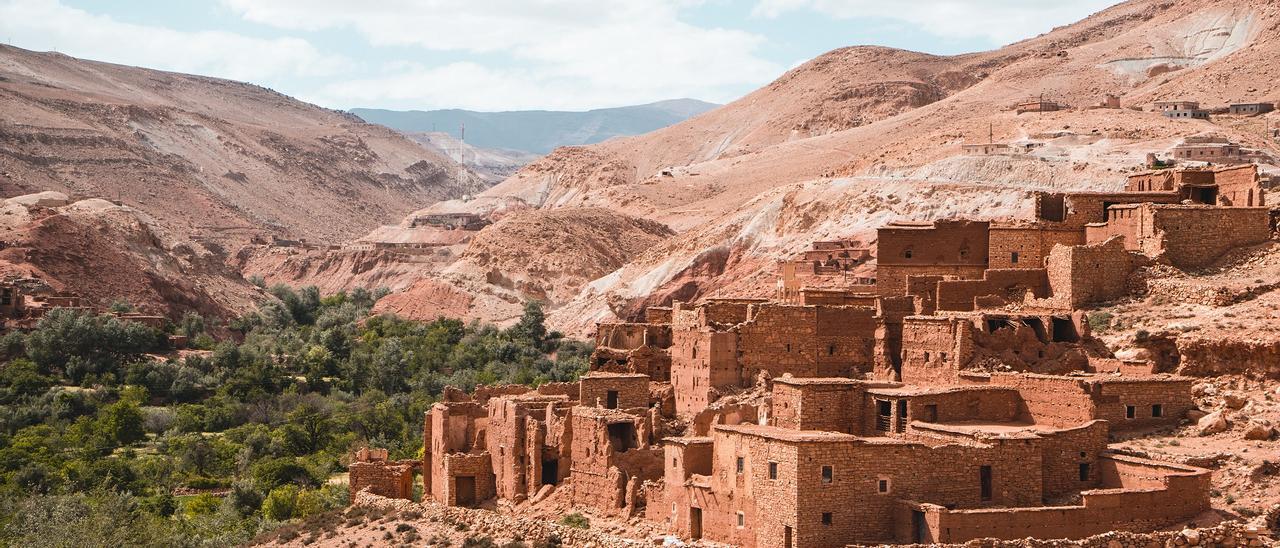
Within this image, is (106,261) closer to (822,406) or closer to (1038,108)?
(1038,108)

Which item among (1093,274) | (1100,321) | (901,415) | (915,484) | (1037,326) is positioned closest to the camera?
(915,484)

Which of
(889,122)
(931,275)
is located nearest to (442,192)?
(889,122)

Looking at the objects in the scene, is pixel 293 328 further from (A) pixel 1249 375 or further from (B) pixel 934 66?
(B) pixel 934 66

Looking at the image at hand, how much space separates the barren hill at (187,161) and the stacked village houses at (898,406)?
3218 inches

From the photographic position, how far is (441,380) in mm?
56312

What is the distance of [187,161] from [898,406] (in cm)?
12622

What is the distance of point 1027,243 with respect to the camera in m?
32.1

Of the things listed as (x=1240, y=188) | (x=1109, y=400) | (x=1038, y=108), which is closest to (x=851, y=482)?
(x=1109, y=400)

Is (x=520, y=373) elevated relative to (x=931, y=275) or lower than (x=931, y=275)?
lower

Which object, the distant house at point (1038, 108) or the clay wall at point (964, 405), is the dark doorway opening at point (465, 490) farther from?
the distant house at point (1038, 108)

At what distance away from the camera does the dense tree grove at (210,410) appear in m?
38.1

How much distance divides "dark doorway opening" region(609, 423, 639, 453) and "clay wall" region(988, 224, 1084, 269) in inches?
362

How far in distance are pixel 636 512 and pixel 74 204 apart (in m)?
73.1

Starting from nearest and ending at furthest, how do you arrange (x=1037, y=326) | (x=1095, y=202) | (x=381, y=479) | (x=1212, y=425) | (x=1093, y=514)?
(x=1093, y=514) → (x=1212, y=425) → (x=1037, y=326) → (x=381, y=479) → (x=1095, y=202)
